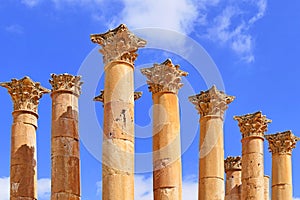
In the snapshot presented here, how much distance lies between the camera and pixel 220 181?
34.4m

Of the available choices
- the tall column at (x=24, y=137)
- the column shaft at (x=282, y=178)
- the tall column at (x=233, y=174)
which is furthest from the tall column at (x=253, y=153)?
the tall column at (x=24, y=137)

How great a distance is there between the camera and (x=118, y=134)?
27.2 metres

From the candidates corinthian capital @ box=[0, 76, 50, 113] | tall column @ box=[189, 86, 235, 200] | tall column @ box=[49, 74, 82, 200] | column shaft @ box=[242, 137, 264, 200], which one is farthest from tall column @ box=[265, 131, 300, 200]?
corinthian capital @ box=[0, 76, 50, 113]

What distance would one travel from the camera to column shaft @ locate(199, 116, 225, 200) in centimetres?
3425

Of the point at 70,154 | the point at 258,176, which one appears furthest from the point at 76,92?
the point at 258,176

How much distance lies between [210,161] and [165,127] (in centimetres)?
336

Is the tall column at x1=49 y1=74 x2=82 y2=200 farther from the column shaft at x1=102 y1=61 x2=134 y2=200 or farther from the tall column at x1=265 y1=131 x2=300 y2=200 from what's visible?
the tall column at x1=265 y1=131 x2=300 y2=200

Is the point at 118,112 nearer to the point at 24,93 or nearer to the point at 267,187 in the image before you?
the point at 24,93

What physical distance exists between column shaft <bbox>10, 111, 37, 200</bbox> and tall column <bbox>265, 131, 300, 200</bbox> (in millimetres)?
14959

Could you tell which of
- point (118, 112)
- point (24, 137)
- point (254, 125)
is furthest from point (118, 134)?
point (254, 125)

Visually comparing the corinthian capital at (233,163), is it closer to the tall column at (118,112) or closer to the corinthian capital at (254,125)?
the corinthian capital at (254,125)

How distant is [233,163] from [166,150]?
14.2 metres

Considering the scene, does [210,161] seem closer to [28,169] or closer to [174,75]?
[174,75]

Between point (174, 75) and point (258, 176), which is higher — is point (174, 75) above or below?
above
